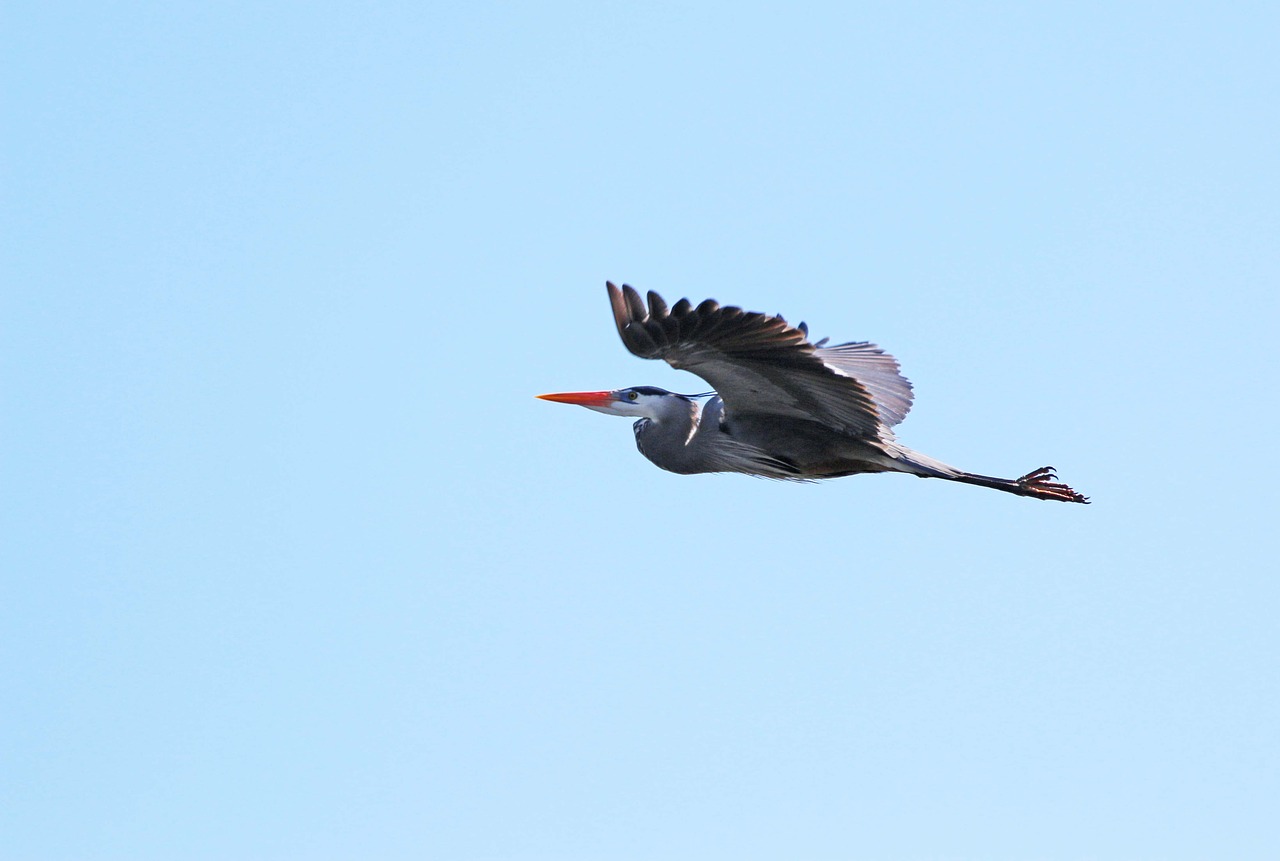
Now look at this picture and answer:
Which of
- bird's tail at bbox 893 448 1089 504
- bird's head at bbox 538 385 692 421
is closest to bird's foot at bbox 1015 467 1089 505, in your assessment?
bird's tail at bbox 893 448 1089 504

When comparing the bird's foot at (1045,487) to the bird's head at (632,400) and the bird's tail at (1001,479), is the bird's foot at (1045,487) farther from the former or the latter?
the bird's head at (632,400)

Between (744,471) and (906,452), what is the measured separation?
3.21 ft

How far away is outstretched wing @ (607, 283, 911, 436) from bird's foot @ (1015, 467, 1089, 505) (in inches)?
48.8

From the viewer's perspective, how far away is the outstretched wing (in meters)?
8.38

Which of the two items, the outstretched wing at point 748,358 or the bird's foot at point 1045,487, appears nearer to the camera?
the outstretched wing at point 748,358

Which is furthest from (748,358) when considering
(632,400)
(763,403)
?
(632,400)

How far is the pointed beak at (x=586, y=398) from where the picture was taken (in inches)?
419

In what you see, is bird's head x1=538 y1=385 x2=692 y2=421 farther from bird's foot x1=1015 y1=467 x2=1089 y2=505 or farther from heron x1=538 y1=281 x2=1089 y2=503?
bird's foot x1=1015 y1=467 x2=1089 y2=505

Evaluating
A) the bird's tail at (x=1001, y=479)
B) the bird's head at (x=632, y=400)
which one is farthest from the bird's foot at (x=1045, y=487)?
the bird's head at (x=632, y=400)

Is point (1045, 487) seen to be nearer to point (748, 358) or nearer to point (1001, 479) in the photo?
point (1001, 479)

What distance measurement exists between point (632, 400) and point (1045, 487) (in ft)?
8.57

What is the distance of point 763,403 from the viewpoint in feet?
31.6

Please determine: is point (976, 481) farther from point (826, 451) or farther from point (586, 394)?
point (586, 394)

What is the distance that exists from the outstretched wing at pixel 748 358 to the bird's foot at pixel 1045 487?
4.07ft
